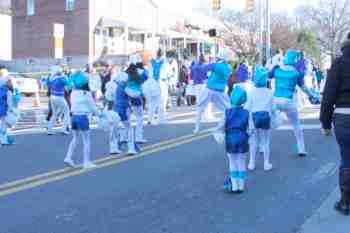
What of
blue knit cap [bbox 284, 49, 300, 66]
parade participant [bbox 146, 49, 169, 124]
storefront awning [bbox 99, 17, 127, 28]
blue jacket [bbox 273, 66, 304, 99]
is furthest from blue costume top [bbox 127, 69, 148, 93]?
storefront awning [bbox 99, 17, 127, 28]

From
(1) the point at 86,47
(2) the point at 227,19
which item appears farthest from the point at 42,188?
(2) the point at 227,19

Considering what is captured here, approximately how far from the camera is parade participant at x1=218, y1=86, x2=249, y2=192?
8.45 m

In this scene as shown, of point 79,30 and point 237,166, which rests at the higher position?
point 79,30

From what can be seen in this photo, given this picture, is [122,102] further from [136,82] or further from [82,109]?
[82,109]

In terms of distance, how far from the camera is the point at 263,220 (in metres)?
7.00

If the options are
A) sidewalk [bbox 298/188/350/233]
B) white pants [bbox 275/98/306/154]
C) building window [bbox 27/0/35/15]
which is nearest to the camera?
sidewalk [bbox 298/188/350/233]

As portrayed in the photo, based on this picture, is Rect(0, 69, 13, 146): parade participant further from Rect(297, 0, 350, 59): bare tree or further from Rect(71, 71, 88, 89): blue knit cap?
Rect(297, 0, 350, 59): bare tree

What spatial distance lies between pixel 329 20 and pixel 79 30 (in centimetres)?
2047

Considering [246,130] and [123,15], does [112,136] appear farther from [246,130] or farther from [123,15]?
[123,15]

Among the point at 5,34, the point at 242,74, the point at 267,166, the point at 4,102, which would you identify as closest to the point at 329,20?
the point at 242,74

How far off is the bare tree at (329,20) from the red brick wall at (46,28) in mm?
19272

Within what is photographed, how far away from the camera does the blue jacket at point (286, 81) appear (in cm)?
1123

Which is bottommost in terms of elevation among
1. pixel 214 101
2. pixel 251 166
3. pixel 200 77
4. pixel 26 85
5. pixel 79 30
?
pixel 251 166

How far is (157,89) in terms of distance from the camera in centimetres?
1723
